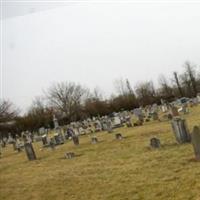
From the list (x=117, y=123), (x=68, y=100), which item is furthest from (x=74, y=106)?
(x=117, y=123)

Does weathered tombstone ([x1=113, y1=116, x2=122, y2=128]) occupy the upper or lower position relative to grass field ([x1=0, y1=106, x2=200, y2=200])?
upper

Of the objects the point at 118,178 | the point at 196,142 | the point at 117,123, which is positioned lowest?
the point at 118,178

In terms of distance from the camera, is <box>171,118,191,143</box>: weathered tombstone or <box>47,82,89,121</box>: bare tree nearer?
<box>171,118,191,143</box>: weathered tombstone

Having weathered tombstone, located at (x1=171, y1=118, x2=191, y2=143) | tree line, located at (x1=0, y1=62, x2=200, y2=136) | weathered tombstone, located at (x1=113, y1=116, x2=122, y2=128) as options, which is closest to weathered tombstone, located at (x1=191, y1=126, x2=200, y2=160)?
weathered tombstone, located at (x1=171, y1=118, x2=191, y2=143)

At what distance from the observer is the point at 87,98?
251 feet

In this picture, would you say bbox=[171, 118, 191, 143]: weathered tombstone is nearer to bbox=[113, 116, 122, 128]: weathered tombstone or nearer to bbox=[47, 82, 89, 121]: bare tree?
bbox=[113, 116, 122, 128]: weathered tombstone

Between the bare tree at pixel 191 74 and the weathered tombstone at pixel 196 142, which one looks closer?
the weathered tombstone at pixel 196 142

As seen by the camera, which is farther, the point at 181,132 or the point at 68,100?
the point at 68,100

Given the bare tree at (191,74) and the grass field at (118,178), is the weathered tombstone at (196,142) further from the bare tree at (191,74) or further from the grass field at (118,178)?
the bare tree at (191,74)

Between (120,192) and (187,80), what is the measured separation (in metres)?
66.2

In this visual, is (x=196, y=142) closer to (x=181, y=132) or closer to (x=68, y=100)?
(x=181, y=132)

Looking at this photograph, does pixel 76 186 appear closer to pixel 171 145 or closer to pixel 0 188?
pixel 0 188

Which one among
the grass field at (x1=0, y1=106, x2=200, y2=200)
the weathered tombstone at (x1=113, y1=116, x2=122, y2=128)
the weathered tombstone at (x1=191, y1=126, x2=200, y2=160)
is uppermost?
the weathered tombstone at (x1=113, y1=116, x2=122, y2=128)

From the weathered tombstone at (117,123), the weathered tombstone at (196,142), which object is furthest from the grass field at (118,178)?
the weathered tombstone at (117,123)
